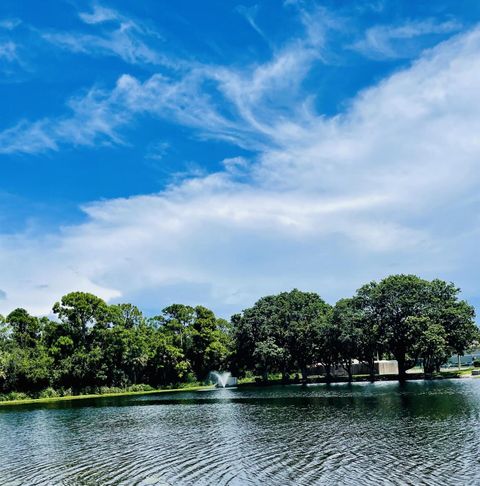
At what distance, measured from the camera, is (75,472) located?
2348cm

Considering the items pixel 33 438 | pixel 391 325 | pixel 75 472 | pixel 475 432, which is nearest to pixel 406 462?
pixel 475 432

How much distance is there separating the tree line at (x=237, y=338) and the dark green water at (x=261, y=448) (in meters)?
45.0

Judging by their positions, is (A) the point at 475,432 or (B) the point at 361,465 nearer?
(B) the point at 361,465

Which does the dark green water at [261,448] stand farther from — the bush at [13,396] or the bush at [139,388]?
the bush at [139,388]

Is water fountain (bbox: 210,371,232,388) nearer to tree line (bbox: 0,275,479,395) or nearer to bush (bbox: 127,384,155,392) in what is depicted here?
tree line (bbox: 0,275,479,395)

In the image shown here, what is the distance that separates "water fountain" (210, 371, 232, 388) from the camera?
368 ft

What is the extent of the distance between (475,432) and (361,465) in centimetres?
1000

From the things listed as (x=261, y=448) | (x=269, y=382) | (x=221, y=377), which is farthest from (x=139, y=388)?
(x=261, y=448)

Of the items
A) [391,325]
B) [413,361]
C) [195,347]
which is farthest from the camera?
[195,347]

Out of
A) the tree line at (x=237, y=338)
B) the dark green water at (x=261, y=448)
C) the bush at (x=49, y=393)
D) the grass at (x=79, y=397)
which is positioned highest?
the tree line at (x=237, y=338)

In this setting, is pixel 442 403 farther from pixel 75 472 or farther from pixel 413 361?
pixel 413 361

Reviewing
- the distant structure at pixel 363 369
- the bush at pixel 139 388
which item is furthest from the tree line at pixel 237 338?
the distant structure at pixel 363 369

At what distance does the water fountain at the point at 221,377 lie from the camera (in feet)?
368

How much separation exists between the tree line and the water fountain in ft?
6.02
